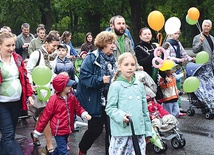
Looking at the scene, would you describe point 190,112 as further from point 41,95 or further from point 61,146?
point 61,146

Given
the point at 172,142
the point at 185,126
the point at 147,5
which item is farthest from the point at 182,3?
the point at 172,142

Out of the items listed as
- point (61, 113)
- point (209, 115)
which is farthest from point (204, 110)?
point (61, 113)

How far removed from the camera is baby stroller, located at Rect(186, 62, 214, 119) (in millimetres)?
9844

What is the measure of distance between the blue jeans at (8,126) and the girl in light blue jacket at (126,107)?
1.44 meters

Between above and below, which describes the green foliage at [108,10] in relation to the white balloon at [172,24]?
above

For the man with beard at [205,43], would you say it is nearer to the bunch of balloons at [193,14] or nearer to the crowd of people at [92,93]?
the bunch of balloons at [193,14]

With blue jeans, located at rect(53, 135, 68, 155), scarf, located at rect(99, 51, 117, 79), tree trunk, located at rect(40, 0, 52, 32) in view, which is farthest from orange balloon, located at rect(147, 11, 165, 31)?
tree trunk, located at rect(40, 0, 52, 32)

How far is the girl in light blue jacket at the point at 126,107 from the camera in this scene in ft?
16.7

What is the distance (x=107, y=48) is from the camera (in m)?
6.07

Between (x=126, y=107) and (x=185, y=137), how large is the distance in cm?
334

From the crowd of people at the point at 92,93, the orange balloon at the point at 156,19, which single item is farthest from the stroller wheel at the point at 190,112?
the orange balloon at the point at 156,19

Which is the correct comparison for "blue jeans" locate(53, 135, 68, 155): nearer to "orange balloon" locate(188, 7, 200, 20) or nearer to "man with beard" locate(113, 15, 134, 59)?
"man with beard" locate(113, 15, 134, 59)

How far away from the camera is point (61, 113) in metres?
6.17

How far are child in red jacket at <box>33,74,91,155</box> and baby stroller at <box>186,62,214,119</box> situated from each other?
14.2 ft
